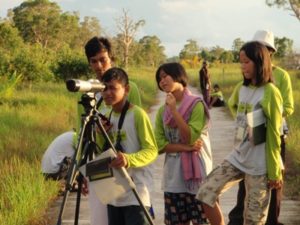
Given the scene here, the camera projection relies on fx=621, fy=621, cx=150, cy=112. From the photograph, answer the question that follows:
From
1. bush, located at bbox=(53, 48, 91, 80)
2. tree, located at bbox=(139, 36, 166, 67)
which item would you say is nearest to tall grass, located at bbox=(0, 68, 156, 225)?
bush, located at bbox=(53, 48, 91, 80)

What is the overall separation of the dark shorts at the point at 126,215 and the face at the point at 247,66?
1160 mm

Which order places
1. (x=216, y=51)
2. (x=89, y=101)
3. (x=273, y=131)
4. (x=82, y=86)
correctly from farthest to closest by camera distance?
(x=216, y=51) < (x=273, y=131) < (x=89, y=101) < (x=82, y=86)

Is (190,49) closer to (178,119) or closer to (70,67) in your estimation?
(70,67)

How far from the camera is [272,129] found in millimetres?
3756

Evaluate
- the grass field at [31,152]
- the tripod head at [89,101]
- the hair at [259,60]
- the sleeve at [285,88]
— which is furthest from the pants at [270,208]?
the tripod head at [89,101]

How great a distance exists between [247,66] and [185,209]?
98 cm

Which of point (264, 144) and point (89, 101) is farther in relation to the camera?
point (264, 144)

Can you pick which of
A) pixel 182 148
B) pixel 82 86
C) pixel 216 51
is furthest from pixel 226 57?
pixel 82 86

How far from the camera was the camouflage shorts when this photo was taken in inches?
149

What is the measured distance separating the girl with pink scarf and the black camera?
996 mm

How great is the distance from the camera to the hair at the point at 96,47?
3768 mm

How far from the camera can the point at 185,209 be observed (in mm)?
3947

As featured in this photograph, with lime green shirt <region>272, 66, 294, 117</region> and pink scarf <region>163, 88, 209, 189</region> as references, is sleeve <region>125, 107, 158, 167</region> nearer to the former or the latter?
pink scarf <region>163, 88, 209, 189</region>

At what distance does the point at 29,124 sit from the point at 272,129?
663 cm
